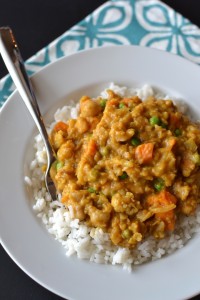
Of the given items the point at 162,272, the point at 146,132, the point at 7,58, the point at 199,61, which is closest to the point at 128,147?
the point at 146,132

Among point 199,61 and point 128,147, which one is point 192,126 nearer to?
point 128,147

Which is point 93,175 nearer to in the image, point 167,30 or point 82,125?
point 82,125

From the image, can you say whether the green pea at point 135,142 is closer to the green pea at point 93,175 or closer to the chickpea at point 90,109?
the green pea at point 93,175

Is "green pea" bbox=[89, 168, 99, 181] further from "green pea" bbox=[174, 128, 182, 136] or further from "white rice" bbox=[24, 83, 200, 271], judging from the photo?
"green pea" bbox=[174, 128, 182, 136]

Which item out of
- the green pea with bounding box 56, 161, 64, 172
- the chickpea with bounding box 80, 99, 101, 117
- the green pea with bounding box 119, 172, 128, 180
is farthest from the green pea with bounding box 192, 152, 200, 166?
the green pea with bounding box 56, 161, 64, 172

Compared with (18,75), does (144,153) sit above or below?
below

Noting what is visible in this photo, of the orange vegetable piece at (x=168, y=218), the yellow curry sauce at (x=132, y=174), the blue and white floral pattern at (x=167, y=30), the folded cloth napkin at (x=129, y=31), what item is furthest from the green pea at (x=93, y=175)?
the blue and white floral pattern at (x=167, y=30)

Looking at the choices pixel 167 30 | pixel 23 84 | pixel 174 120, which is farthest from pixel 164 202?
pixel 167 30
